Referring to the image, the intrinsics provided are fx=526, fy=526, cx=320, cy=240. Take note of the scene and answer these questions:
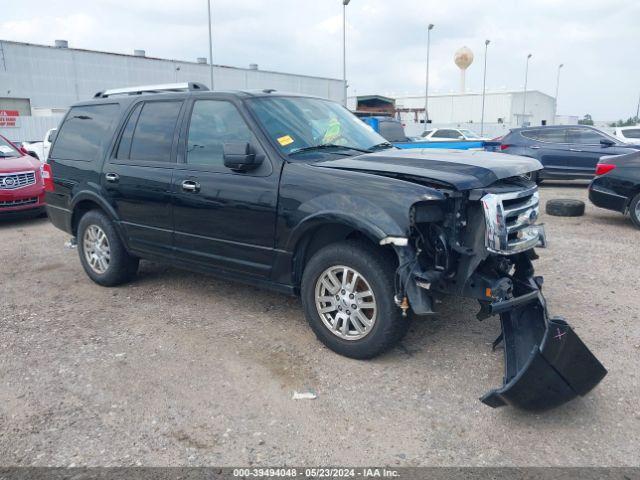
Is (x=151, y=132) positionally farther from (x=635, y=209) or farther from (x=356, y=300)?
(x=635, y=209)

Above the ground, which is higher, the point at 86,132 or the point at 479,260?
the point at 86,132

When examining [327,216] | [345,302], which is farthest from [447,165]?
[345,302]

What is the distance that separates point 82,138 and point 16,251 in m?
2.76

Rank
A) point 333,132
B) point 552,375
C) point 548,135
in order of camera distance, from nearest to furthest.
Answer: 1. point 552,375
2. point 333,132
3. point 548,135

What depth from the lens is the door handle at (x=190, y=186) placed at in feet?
14.7

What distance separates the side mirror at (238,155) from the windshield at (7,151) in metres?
7.65

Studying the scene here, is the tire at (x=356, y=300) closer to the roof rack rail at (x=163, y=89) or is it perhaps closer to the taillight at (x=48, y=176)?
the roof rack rail at (x=163, y=89)

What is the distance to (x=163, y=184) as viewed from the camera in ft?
15.5

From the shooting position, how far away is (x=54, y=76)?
33.5 m

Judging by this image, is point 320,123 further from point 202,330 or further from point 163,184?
point 202,330

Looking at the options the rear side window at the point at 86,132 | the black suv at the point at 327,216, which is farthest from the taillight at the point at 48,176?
the black suv at the point at 327,216

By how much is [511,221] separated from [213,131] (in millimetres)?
2541

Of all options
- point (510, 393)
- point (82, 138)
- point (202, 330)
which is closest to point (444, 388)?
point (510, 393)

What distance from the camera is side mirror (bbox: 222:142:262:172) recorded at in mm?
3992
